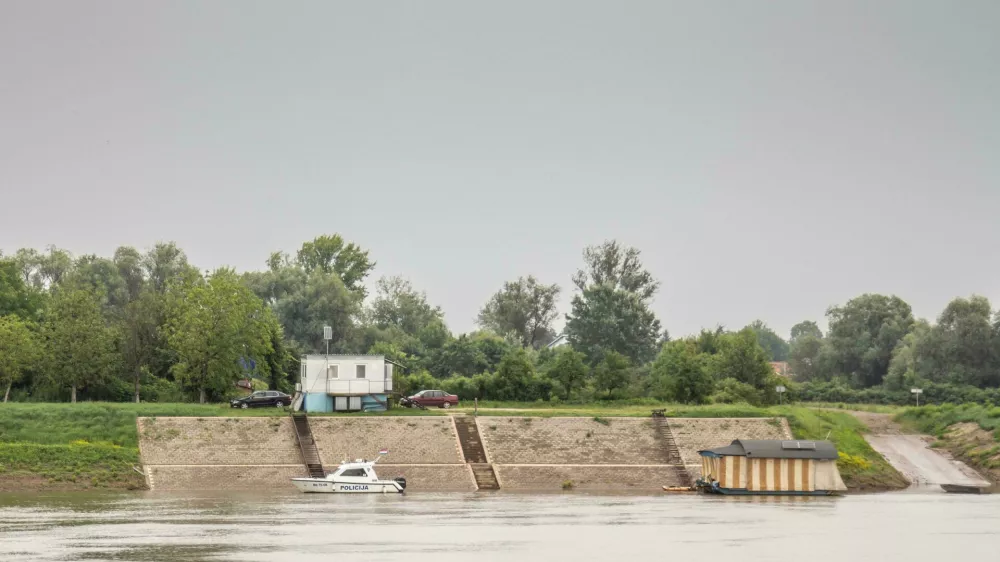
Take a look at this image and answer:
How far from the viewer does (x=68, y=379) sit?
86500 mm

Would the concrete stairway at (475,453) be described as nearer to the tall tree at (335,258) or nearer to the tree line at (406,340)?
the tree line at (406,340)

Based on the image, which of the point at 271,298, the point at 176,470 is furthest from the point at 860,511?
the point at 271,298

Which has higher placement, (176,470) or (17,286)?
(17,286)

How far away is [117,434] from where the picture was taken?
75.2 metres

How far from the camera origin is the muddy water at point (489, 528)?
42125 mm

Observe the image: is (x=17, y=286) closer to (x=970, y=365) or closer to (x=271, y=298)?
(x=271, y=298)

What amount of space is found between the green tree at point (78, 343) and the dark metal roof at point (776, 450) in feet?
142

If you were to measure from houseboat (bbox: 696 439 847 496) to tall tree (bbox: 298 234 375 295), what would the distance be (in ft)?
292

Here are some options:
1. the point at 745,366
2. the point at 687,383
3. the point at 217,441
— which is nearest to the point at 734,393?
the point at 687,383

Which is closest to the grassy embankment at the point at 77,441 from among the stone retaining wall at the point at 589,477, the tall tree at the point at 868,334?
the stone retaining wall at the point at 589,477

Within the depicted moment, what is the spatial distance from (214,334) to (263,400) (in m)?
8.03

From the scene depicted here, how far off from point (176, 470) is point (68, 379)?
19.2 meters

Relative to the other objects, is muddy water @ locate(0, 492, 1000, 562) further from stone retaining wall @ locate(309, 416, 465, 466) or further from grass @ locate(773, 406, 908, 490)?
grass @ locate(773, 406, 908, 490)

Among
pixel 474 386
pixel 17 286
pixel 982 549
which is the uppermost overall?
pixel 17 286
